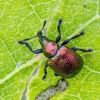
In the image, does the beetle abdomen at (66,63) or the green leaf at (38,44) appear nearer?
the beetle abdomen at (66,63)

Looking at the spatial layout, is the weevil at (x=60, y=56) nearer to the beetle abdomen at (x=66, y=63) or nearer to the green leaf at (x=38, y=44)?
the beetle abdomen at (x=66, y=63)

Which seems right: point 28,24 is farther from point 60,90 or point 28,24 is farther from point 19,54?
point 60,90

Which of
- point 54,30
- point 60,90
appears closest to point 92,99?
point 60,90

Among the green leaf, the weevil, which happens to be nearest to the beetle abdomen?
the weevil

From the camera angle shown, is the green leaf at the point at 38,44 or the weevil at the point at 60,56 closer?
the weevil at the point at 60,56

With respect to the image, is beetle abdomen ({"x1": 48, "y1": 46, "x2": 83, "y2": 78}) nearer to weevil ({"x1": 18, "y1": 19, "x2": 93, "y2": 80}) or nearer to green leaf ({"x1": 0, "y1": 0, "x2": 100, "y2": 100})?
weevil ({"x1": 18, "y1": 19, "x2": 93, "y2": 80})

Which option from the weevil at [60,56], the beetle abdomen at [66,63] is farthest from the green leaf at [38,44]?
the beetle abdomen at [66,63]

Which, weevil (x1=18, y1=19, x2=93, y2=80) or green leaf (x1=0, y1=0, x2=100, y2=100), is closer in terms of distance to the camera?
weevil (x1=18, y1=19, x2=93, y2=80)
